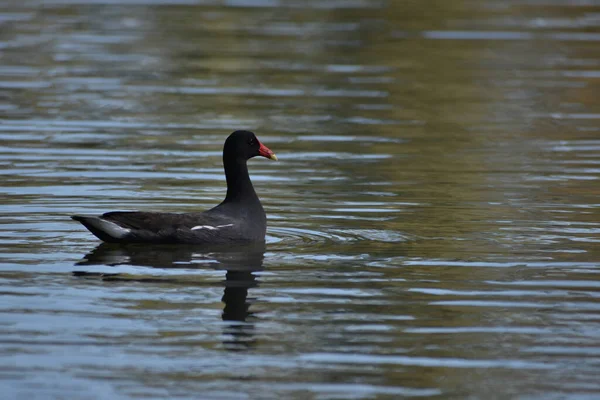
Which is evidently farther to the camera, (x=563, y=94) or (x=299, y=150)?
(x=563, y=94)

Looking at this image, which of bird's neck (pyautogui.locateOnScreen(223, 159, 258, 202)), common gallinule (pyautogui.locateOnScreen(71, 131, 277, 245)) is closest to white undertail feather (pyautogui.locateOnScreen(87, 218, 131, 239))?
common gallinule (pyautogui.locateOnScreen(71, 131, 277, 245))

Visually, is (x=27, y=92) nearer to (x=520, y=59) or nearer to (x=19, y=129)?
(x=19, y=129)

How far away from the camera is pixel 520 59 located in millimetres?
26453

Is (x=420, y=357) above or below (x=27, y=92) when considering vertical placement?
below

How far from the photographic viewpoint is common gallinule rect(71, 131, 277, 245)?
11.5 metres

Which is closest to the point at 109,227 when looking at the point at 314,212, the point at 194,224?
the point at 194,224

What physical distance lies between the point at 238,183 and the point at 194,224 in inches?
31.4

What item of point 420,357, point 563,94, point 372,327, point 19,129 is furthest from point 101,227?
point 563,94

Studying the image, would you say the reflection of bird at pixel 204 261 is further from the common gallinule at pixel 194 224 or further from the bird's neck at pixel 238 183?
the bird's neck at pixel 238 183

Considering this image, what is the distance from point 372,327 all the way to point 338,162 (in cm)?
776

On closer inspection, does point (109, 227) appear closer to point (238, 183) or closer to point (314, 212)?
point (238, 183)

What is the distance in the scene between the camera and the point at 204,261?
441 inches

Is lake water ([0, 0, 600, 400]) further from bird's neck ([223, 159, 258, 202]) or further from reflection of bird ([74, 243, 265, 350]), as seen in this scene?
bird's neck ([223, 159, 258, 202])

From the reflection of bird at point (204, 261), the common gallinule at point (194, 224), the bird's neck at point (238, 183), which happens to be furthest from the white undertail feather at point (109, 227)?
the bird's neck at point (238, 183)
